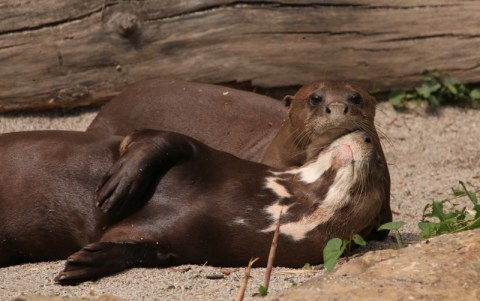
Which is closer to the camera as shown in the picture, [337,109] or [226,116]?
[337,109]

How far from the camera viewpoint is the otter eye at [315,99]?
5.60m

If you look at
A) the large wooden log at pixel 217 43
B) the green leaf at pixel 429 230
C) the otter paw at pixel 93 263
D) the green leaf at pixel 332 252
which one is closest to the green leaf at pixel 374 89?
the large wooden log at pixel 217 43

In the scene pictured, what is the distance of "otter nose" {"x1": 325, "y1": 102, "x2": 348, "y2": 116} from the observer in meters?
5.35

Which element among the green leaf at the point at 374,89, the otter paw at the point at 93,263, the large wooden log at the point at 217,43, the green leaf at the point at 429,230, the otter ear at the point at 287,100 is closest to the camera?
the otter paw at the point at 93,263

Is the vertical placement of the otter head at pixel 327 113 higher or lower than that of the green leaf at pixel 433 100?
higher

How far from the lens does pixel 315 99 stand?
18.5ft

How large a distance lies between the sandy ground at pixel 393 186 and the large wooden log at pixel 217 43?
0.25 meters

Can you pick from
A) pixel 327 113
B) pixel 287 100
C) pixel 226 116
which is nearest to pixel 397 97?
pixel 226 116

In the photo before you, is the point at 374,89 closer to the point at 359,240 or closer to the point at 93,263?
the point at 359,240

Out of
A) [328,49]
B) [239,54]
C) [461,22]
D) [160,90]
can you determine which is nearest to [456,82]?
[461,22]

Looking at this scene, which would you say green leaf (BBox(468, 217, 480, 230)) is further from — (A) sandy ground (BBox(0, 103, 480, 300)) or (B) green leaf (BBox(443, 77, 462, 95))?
(B) green leaf (BBox(443, 77, 462, 95))

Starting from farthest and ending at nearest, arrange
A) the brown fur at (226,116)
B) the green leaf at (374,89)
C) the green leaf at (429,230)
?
the green leaf at (374,89) → the brown fur at (226,116) → the green leaf at (429,230)

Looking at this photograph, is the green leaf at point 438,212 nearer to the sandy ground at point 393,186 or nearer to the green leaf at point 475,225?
the green leaf at point 475,225

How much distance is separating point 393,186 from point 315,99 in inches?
58.2
